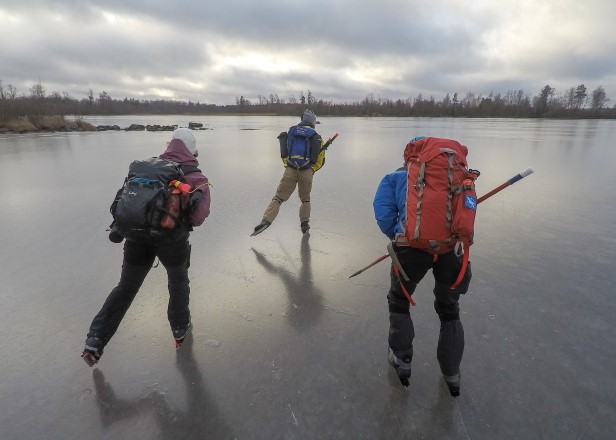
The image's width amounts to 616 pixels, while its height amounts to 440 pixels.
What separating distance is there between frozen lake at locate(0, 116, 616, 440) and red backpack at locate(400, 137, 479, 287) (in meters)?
0.98

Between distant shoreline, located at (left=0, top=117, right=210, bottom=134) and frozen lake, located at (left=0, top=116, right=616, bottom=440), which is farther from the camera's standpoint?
distant shoreline, located at (left=0, top=117, right=210, bottom=134)

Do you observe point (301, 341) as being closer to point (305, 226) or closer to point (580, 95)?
point (305, 226)

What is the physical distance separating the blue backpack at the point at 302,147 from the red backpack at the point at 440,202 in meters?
2.98

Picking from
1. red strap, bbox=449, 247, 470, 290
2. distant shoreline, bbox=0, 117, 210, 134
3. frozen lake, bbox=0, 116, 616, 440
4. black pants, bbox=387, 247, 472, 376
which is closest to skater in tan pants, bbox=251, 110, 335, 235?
frozen lake, bbox=0, 116, 616, 440

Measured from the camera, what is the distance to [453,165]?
185 centimetres

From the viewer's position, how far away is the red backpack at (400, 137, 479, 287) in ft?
5.95

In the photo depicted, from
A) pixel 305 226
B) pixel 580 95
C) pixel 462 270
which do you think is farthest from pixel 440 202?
pixel 580 95

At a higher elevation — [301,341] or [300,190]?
[300,190]

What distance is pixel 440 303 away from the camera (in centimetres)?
207

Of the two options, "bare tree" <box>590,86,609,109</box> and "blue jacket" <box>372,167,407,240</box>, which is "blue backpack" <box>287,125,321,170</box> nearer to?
"blue jacket" <box>372,167,407,240</box>

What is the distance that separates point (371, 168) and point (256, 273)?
22.2 ft

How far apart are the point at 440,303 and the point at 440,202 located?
0.64 metres

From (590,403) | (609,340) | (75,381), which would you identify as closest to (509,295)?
A: (609,340)

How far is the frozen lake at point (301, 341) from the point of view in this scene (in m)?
1.93
